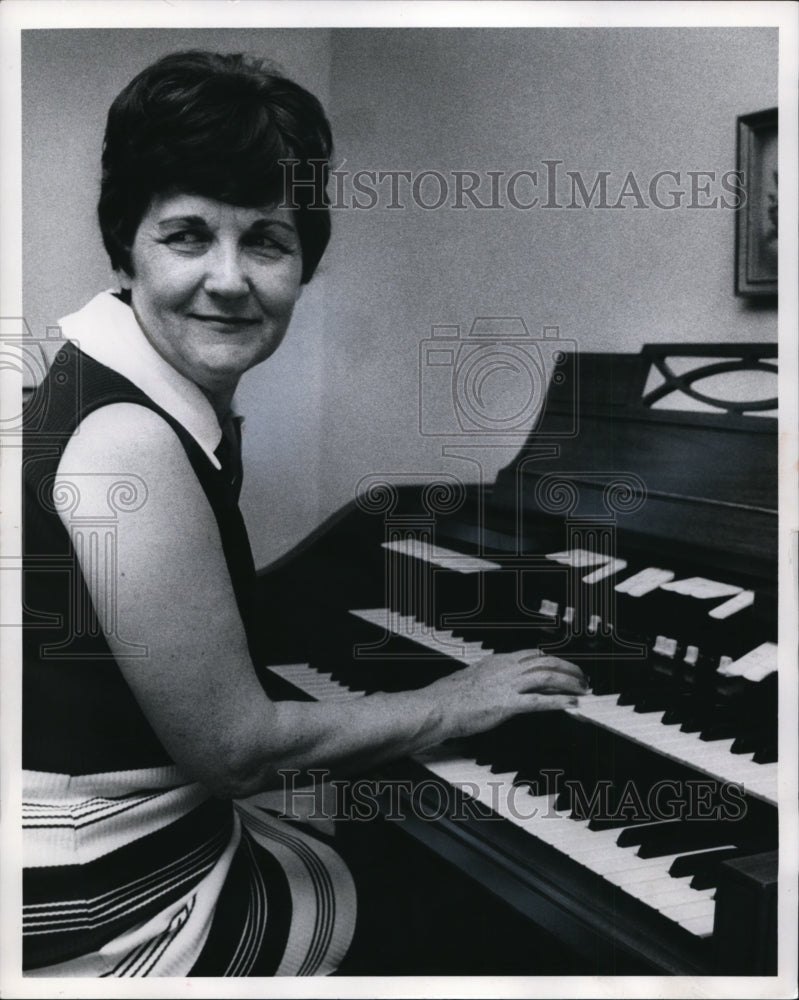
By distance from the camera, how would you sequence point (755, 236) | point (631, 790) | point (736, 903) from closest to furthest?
point (736, 903) → point (631, 790) → point (755, 236)

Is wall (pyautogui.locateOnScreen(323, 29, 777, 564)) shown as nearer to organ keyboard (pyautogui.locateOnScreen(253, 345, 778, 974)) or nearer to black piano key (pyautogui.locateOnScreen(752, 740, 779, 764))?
organ keyboard (pyautogui.locateOnScreen(253, 345, 778, 974))

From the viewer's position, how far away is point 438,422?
1.78m

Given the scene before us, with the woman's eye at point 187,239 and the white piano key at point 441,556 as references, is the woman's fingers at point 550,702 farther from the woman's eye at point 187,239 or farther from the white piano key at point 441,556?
the woman's eye at point 187,239

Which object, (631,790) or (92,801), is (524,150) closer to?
(631,790)

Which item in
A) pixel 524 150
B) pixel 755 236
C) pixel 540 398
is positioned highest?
pixel 524 150

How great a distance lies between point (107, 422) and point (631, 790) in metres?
0.99

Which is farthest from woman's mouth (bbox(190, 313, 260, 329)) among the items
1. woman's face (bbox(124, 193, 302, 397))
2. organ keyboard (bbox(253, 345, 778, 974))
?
organ keyboard (bbox(253, 345, 778, 974))

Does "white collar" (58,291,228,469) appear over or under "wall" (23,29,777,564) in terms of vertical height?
under

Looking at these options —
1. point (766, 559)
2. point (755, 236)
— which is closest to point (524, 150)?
point (755, 236)

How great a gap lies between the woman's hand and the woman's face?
0.63m

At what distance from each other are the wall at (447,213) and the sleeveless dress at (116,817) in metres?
0.19

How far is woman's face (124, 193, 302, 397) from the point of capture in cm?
172

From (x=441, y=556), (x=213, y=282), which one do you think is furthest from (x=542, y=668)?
(x=213, y=282)

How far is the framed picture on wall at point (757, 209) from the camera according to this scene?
171 centimetres
